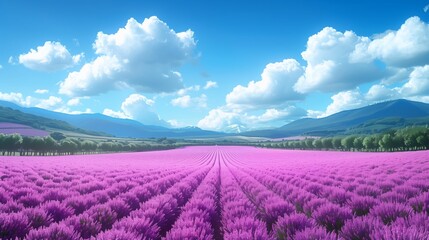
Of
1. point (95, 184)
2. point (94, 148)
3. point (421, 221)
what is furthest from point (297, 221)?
point (94, 148)

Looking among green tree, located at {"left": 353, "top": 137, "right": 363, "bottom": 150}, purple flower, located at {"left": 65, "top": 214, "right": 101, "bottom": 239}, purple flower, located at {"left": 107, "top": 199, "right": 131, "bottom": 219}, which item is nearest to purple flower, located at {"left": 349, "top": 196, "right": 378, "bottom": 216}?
purple flower, located at {"left": 107, "top": 199, "right": 131, "bottom": 219}

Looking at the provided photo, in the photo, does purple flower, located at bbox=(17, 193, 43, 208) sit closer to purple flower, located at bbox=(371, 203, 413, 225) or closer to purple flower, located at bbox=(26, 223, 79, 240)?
purple flower, located at bbox=(26, 223, 79, 240)

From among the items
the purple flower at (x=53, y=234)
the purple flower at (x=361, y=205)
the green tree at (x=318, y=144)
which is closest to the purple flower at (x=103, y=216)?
the purple flower at (x=53, y=234)

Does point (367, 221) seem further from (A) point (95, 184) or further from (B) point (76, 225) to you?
(A) point (95, 184)

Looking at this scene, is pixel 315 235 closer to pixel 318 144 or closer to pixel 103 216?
pixel 103 216

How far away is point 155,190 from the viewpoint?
1145cm

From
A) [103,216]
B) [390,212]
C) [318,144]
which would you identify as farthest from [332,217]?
[318,144]

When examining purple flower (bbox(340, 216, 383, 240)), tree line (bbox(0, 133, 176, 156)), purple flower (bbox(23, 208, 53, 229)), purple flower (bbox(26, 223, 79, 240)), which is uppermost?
purple flower (bbox(340, 216, 383, 240))

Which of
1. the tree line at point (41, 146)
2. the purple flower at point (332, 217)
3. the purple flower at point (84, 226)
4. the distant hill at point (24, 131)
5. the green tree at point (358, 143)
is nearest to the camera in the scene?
the purple flower at point (84, 226)

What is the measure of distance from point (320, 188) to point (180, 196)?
5.64 metres

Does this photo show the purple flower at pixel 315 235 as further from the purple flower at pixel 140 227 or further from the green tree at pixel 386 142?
the green tree at pixel 386 142

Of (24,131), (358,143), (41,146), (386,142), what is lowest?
(41,146)

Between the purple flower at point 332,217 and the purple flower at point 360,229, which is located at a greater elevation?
the purple flower at point 360,229

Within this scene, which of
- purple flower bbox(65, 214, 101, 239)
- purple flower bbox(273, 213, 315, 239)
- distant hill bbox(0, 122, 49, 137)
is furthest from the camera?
distant hill bbox(0, 122, 49, 137)
